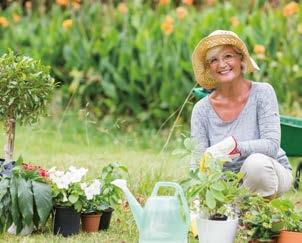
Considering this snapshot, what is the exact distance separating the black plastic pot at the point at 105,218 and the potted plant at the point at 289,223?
92cm

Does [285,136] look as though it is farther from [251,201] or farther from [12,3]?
[12,3]

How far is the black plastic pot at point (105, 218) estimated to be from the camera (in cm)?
476

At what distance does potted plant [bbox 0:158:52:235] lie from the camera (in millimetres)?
4492

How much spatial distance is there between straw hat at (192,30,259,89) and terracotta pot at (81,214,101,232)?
101 centimetres

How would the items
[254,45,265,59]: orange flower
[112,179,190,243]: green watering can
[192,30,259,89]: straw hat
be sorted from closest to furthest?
[112,179,190,243]: green watering can < [192,30,259,89]: straw hat < [254,45,265,59]: orange flower

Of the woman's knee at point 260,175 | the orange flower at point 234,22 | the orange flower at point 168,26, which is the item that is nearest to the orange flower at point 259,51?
the orange flower at point 234,22

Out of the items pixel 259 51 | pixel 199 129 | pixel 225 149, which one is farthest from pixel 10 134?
pixel 259 51

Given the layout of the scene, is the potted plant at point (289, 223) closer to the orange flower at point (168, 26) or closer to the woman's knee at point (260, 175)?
the woman's knee at point (260, 175)

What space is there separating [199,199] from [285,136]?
1.73m

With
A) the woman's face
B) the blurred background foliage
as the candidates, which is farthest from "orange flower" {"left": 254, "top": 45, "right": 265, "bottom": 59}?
the woman's face

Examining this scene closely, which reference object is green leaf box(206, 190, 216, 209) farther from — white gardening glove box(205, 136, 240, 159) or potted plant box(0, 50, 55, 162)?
potted plant box(0, 50, 55, 162)

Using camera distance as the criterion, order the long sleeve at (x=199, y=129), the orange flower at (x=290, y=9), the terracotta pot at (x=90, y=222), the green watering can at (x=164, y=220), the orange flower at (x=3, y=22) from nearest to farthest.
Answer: the green watering can at (x=164, y=220)
the terracotta pot at (x=90, y=222)
the long sleeve at (x=199, y=129)
the orange flower at (x=290, y=9)
the orange flower at (x=3, y=22)

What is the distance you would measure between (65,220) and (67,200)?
4.3 inches

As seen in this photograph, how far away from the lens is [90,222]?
4711mm
